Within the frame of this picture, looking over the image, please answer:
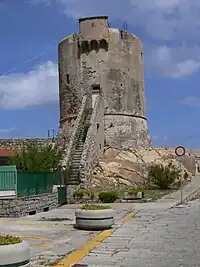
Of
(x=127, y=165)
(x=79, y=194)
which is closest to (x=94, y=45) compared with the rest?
(x=127, y=165)

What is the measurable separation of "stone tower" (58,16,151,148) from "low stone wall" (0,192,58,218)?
1866cm

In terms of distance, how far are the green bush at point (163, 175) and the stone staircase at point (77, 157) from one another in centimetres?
519

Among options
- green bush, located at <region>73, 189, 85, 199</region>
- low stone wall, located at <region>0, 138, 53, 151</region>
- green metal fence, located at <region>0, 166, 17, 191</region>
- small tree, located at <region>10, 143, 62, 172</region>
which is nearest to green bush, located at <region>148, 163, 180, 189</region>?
small tree, located at <region>10, 143, 62, 172</region>

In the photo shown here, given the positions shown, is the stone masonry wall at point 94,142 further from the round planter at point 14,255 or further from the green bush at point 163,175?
the round planter at point 14,255

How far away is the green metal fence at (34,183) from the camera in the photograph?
21.2 m

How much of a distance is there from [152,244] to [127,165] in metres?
25.1

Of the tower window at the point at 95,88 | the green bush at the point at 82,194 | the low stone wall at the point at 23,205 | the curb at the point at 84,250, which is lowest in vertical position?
the curb at the point at 84,250

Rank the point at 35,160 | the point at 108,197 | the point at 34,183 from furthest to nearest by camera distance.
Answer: the point at 35,160
the point at 108,197
the point at 34,183

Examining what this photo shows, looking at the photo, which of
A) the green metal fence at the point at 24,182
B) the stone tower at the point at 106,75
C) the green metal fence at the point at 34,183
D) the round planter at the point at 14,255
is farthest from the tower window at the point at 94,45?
the round planter at the point at 14,255

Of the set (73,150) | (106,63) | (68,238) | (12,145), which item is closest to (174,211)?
(68,238)

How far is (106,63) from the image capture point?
1655 inches

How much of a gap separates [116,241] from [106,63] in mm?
→ 30486

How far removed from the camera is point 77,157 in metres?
34.9

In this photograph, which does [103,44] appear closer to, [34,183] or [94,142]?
[94,142]
